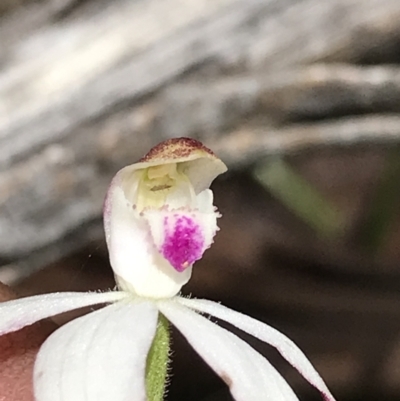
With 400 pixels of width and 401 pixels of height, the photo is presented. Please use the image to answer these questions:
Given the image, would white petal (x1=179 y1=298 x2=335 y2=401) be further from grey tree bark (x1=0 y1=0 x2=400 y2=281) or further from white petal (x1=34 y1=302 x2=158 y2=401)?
grey tree bark (x1=0 y1=0 x2=400 y2=281)

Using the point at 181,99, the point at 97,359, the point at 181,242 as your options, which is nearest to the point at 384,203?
the point at 181,99

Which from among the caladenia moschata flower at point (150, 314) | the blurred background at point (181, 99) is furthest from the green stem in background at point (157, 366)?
the blurred background at point (181, 99)

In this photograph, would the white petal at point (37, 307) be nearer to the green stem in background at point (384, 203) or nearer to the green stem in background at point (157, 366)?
the green stem in background at point (157, 366)

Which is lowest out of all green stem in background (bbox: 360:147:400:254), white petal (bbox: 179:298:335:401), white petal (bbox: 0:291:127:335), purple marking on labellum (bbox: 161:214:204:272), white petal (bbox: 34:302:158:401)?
green stem in background (bbox: 360:147:400:254)

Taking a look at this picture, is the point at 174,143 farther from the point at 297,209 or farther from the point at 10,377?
the point at 297,209

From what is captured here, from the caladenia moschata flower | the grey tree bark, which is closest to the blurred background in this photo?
the grey tree bark

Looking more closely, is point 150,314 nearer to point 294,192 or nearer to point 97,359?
point 97,359
